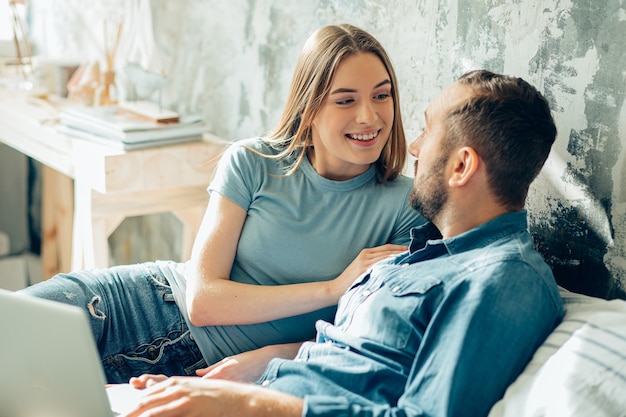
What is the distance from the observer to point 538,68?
58.1 inches

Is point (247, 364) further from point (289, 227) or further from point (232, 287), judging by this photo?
point (289, 227)

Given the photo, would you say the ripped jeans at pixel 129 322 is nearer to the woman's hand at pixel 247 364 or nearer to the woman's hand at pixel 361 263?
the woman's hand at pixel 247 364

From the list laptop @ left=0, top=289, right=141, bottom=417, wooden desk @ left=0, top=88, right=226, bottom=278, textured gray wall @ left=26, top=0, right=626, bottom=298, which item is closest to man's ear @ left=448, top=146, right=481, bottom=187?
textured gray wall @ left=26, top=0, right=626, bottom=298

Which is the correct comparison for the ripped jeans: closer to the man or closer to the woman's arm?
the woman's arm

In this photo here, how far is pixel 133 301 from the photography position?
1.77 meters

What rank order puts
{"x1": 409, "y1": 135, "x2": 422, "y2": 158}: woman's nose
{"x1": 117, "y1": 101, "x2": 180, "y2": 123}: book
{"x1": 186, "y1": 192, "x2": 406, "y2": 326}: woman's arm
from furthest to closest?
{"x1": 117, "y1": 101, "x2": 180, "y2": 123}: book → {"x1": 186, "y1": 192, "x2": 406, "y2": 326}: woman's arm → {"x1": 409, "y1": 135, "x2": 422, "y2": 158}: woman's nose

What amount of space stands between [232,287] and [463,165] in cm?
57

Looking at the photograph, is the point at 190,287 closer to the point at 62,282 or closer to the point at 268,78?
the point at 62,282

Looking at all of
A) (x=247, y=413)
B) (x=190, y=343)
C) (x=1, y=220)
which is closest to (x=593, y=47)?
(x=247, y=413)

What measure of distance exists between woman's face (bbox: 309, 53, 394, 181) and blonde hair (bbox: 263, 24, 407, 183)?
2 centimetres

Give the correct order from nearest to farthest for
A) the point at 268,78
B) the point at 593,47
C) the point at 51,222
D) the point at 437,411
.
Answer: the point at 437,411, the point at 593,47, the point at 268,78, the point at 51,222

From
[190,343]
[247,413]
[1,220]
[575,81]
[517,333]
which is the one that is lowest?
[1,220]

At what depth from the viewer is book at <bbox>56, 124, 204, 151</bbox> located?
2.39 meters

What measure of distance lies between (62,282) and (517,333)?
1038 millimetres
